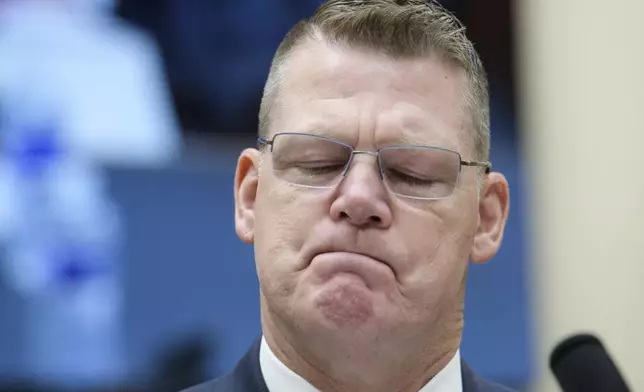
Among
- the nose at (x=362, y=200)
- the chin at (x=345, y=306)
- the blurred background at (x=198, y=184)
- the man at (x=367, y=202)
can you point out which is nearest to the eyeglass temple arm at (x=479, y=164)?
the man at (x=367, y=202)

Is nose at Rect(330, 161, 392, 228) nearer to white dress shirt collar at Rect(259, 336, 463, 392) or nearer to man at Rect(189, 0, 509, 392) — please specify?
man at Rect(189, 0, 509, 392)

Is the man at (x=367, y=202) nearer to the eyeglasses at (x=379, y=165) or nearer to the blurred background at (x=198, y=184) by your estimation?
the eyeglasses at (x=379, y=165)

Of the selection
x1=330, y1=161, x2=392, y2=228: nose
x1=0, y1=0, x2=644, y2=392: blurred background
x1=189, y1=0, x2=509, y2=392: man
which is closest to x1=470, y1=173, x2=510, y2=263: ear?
x1=189, y1=0, x2=509, y2=392: man

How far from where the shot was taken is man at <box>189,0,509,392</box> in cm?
152

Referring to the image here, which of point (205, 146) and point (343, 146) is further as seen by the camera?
point (205, 146)

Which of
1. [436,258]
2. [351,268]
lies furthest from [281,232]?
[436,258]

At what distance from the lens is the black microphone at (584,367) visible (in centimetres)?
127

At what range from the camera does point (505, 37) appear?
13.6 ft

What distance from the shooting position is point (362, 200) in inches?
59.6

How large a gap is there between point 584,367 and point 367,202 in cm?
40

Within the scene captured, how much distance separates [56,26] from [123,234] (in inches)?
33.1

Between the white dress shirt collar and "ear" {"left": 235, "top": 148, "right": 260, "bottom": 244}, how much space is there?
189mm

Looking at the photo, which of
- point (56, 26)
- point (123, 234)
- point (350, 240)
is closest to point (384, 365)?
point (350, 240)

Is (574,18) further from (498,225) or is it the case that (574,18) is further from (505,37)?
(498,225)
